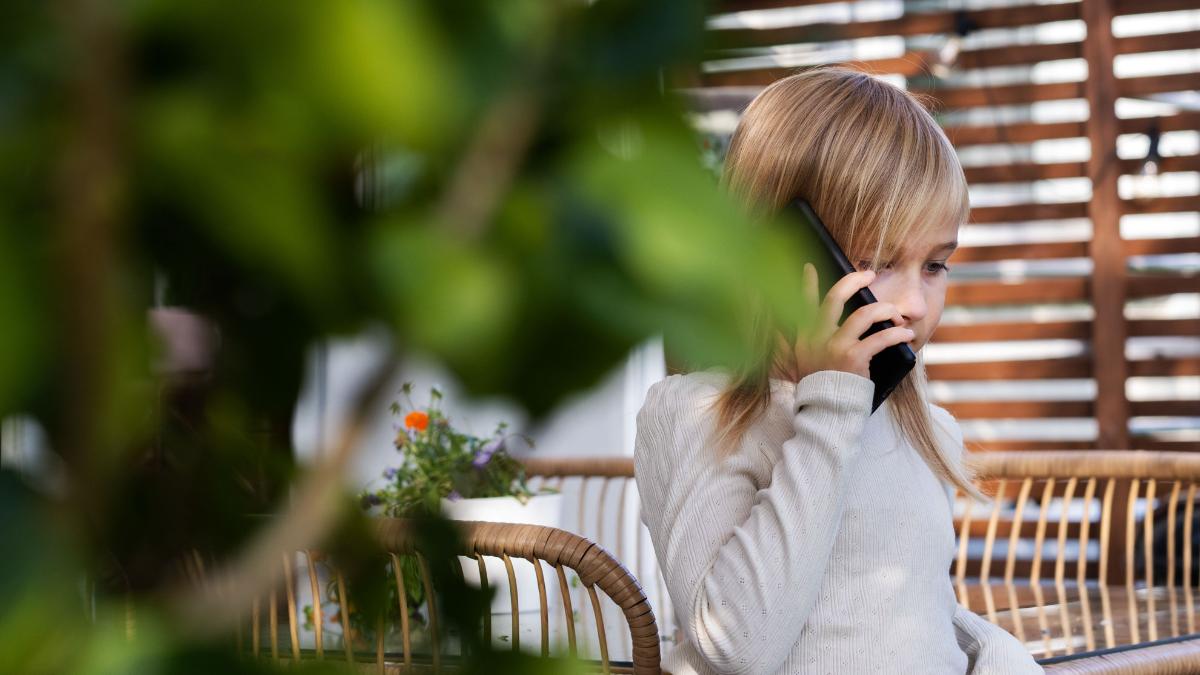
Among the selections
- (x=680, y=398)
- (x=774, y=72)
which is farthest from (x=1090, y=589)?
(x=774, y=72)

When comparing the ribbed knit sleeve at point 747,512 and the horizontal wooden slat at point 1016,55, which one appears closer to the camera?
the ribbed knit sleeve at point 747,512

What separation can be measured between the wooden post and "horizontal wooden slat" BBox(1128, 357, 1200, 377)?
0.04 m

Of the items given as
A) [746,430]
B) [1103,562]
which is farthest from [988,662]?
[1103,562]

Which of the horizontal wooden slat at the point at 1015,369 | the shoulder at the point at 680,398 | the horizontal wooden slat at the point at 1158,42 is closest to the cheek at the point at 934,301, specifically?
the shoulder at the point at 680,398

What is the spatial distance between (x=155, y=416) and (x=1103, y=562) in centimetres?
220

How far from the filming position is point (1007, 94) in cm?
484

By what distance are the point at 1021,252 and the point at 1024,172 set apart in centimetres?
→ 28

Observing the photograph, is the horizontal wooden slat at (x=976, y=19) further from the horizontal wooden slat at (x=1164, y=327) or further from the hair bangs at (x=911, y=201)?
the hair bangs at (x=911, y=201)

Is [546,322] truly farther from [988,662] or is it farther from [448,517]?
[988,662]

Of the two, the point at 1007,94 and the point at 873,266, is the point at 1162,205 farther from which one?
the point at 873,266

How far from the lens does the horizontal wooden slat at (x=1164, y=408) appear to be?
4598 millimetres

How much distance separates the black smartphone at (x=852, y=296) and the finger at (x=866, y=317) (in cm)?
2

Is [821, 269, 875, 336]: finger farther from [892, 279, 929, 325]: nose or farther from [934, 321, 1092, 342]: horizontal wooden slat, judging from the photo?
[934, 321, 1092, 342]: horizontal wooden slat

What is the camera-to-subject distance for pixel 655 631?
4.01 feet
